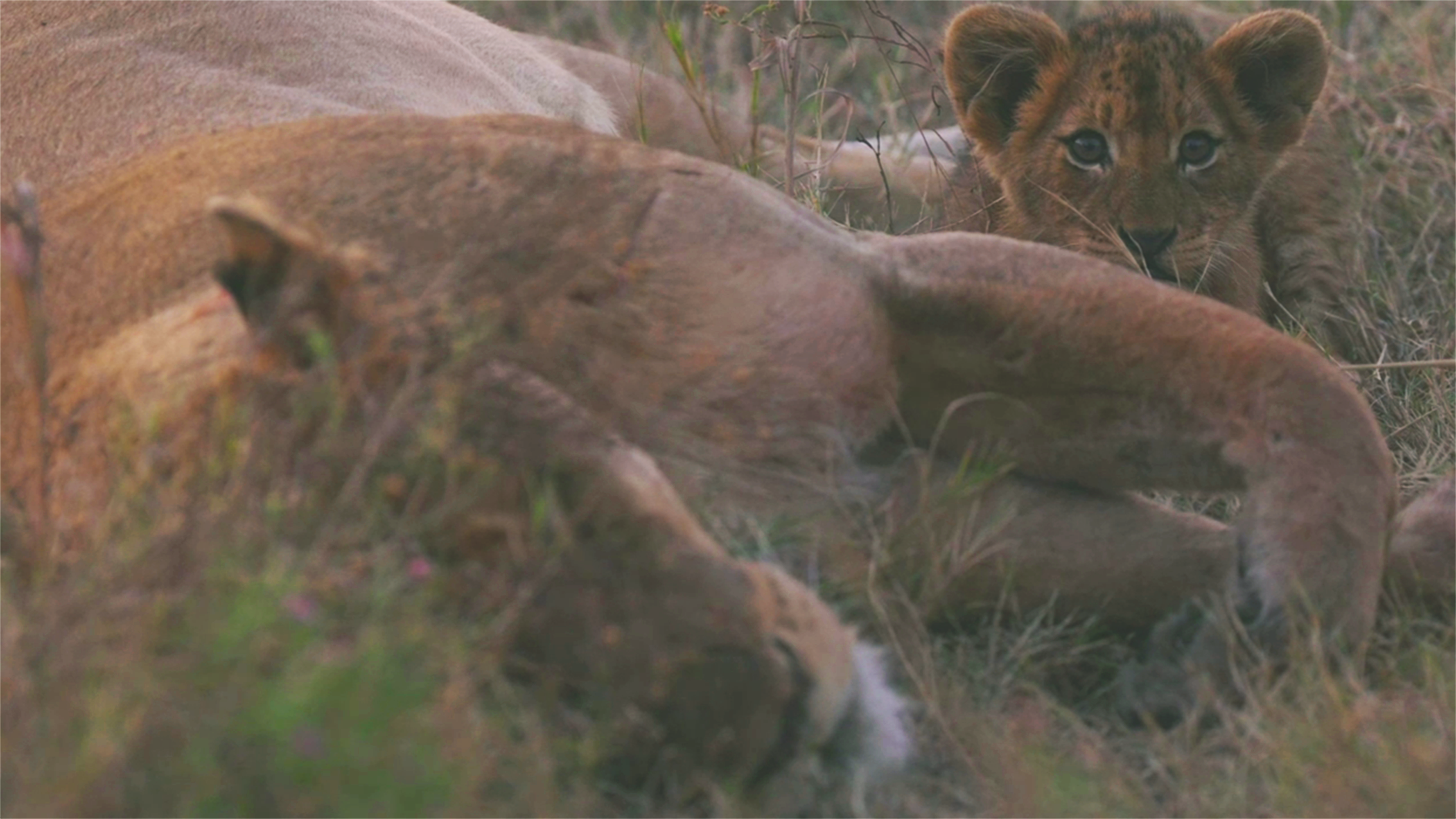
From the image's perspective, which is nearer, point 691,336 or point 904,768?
point 904,768

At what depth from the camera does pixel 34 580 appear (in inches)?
82.0

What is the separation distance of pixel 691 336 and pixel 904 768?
24.0 inches

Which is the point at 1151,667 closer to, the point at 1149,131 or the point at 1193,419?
the point at 1193,419

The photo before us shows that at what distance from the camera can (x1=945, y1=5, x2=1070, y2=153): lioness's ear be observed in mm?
3805

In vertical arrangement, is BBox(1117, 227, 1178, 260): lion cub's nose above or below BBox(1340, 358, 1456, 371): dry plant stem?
above

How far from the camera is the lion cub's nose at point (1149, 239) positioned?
141 inches

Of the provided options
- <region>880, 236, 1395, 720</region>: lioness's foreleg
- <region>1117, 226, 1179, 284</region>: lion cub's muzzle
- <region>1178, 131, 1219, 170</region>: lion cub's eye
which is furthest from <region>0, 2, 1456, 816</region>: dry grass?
<region>1178, 131, 1219, 170</region>: lion cub's eye

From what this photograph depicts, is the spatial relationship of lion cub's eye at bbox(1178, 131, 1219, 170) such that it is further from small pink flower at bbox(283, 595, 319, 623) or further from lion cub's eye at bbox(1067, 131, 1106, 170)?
small pink flower at bbox(283, 595, 319, 623)

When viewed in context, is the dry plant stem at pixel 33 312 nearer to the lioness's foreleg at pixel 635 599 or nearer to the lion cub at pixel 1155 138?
the lioness's foreleg at pixel 635 599

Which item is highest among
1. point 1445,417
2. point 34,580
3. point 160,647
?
point 160,647

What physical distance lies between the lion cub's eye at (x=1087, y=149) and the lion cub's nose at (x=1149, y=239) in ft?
0.66

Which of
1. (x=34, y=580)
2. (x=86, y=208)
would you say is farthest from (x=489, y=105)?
(x=34, y=580)

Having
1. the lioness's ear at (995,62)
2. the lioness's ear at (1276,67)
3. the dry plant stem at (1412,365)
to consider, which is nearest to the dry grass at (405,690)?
the dry plant stem at (1412,365)

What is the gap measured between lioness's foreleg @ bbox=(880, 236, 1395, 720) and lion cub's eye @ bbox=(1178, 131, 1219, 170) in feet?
3.91
